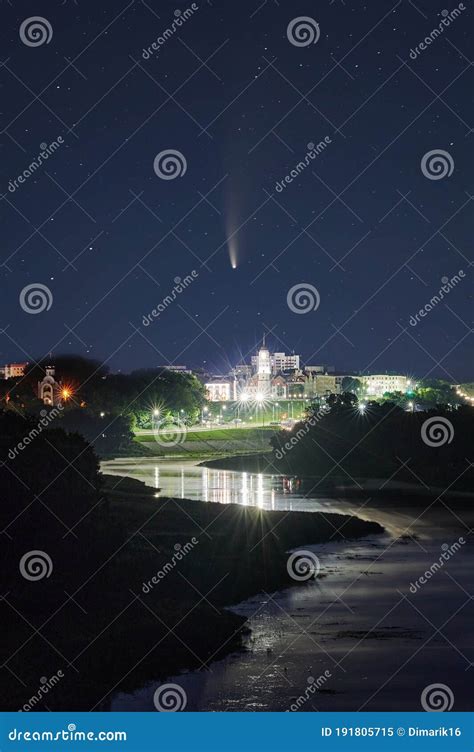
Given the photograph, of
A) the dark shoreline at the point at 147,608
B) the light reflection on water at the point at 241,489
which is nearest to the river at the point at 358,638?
the dark shoreline at the point at 147,608

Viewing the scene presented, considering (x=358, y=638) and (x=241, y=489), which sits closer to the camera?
(x=358, y=638)

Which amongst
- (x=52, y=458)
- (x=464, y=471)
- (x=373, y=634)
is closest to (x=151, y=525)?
(x=52, y=458)

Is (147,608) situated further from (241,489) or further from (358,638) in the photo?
(241,489)

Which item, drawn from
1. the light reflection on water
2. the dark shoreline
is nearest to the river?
the dark shoreline

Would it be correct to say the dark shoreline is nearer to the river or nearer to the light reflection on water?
the river

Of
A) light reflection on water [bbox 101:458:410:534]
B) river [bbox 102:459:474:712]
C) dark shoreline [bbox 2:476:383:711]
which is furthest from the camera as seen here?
light reflection on water [bbox 101:458:410:534]

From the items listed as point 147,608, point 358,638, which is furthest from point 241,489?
point 358,638
